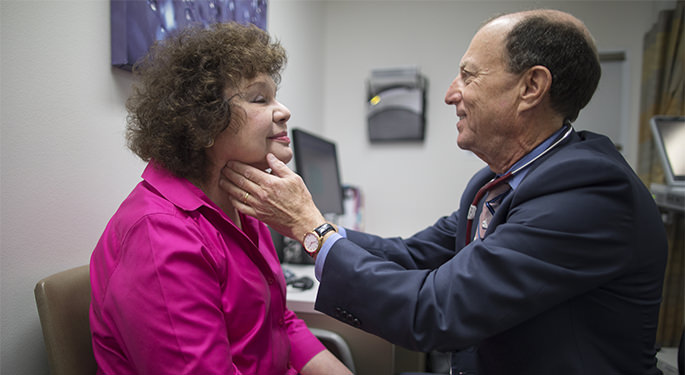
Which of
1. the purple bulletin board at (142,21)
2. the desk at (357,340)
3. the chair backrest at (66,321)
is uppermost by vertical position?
the purple bulletin board at (142,21)

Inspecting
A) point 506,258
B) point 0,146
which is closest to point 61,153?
point 0,146

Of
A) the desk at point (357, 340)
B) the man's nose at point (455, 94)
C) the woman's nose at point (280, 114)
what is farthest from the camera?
the desk at point (357, 340)

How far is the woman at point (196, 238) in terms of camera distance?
76 cm

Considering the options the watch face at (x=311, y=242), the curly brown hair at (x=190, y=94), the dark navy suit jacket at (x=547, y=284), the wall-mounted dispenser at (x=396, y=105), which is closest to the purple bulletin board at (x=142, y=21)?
the curly brown hair at (x=190, y=94)

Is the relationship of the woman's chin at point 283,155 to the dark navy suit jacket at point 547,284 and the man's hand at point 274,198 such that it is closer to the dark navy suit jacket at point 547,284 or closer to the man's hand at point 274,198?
the man's hand at point 274,198

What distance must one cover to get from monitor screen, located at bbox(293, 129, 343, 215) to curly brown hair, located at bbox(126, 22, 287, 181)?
2.51ft

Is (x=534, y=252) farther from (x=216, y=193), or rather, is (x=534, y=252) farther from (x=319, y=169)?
(x=319, y=169)

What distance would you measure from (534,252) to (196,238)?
73 centimetres

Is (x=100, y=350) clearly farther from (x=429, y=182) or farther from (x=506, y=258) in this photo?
(x=429, y=182)

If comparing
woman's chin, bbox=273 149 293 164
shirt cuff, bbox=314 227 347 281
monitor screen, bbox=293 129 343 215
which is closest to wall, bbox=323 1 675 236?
monitor screen, bbox=293 129 343 215

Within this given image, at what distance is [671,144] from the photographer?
2406 mm

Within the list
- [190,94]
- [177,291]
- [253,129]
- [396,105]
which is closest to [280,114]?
[253,129]

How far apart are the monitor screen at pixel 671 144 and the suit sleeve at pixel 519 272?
2.07 m

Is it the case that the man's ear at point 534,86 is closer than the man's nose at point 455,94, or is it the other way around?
the man's ear at point 534,86
